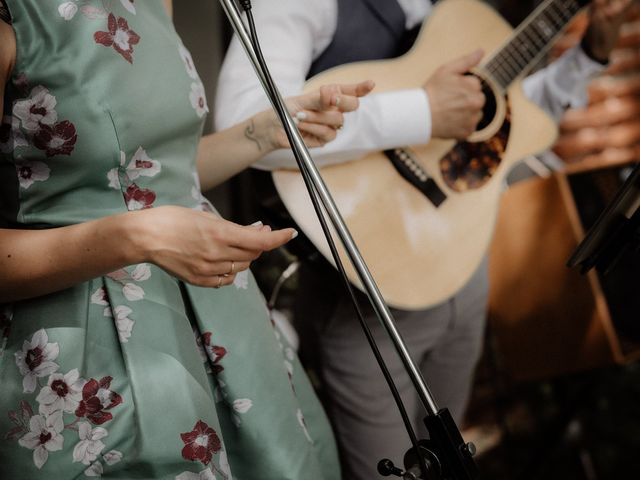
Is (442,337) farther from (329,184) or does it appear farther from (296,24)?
(296,24)

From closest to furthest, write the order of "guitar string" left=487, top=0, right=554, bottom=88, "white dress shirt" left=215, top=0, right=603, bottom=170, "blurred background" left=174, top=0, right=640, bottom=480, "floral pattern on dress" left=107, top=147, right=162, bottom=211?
1. "floral pattern on dress" left=107, top=147, right=162, bottom=211
2. "white dress shirt" left=215, top=0, right=603, bottom=170
3. "guitar string" left=487, top=0, right=554, bottom=88
4. "blurred background" left=174, top=0, right=640, bottom=480

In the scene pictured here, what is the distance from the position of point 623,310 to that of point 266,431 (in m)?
1.18

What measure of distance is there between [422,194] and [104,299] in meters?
0.59

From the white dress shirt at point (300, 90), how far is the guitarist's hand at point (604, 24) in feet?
1.66

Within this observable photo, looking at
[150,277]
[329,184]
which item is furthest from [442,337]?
[150,277]

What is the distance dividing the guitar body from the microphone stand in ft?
1.02

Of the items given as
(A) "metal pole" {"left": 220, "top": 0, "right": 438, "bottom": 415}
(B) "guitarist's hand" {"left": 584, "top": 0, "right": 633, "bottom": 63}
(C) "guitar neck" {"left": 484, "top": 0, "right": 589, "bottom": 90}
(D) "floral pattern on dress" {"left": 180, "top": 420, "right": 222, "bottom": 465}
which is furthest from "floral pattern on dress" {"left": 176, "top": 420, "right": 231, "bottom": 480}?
(B) "guitarist's hand" {"left": 584, "top": 0, "right": 633, "bottom": 63}

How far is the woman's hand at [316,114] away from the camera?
0.77m

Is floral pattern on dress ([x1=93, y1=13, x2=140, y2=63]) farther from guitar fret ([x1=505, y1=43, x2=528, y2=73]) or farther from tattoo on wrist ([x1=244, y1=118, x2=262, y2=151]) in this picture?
guitar fret ([x1=505, y1=43, x2=528, y2=73])

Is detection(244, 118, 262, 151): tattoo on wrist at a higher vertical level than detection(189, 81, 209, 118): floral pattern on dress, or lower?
lower

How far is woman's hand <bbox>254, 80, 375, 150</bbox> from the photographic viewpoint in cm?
77

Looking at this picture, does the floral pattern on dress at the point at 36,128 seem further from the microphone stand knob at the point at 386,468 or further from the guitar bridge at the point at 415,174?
the guitar bridge at the point at 415,174

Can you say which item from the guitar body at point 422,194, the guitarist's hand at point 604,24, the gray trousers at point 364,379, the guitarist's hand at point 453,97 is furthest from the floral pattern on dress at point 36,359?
the guitarist's hand at point 604,24

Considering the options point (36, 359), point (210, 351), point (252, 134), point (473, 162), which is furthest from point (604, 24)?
point (36, 359)
